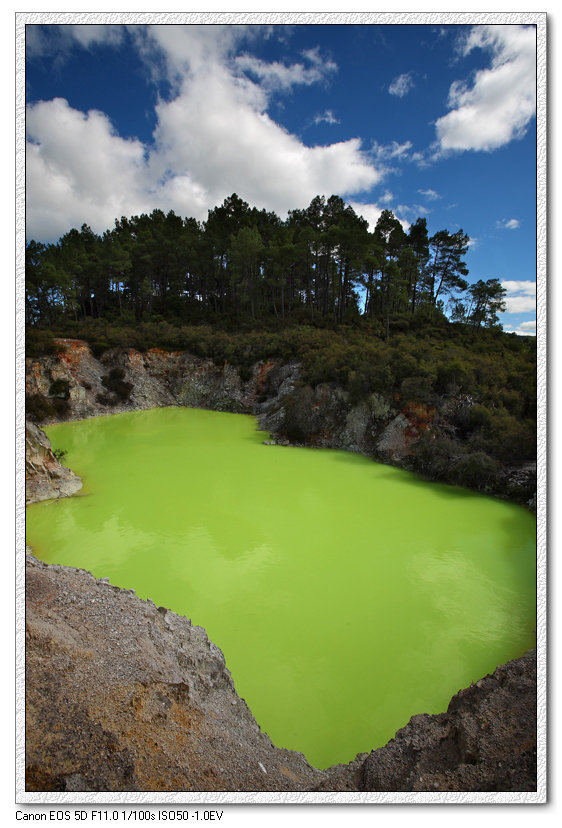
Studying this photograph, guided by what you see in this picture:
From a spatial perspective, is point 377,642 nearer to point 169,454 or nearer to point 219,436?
point 169,454

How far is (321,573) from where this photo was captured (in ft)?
19.8

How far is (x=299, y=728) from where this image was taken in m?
3.55

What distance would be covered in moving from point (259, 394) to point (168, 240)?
65.3ft

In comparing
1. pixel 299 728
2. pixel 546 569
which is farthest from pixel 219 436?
pixel 546 569

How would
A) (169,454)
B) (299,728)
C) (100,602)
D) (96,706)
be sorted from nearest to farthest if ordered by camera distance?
(96,706) < (299,728) < (100,602) < (169,454)

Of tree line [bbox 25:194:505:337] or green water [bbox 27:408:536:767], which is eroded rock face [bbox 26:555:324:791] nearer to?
green water [bbox 27:408:536:767]

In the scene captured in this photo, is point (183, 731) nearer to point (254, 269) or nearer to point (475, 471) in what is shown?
point (475, 471)

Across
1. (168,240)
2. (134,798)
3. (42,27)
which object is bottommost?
(134,798)

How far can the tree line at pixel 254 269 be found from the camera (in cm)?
2664

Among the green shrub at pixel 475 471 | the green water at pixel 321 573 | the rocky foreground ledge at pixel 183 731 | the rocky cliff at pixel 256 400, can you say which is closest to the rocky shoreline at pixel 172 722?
the rocky foreground ledge at pixel 183 731

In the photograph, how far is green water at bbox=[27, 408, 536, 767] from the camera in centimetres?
395

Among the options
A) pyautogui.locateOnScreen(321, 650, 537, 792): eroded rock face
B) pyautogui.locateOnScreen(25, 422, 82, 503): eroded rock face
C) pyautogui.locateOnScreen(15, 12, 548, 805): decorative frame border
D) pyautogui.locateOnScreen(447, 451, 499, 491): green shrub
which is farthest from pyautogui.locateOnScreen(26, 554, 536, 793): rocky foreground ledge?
pyautogui.locateOnScreen(447, 451, 499, 491): green shrub

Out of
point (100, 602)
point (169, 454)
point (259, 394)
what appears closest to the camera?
point (100, 602)

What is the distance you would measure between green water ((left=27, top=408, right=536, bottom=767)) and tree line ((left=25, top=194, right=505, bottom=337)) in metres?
17.8
